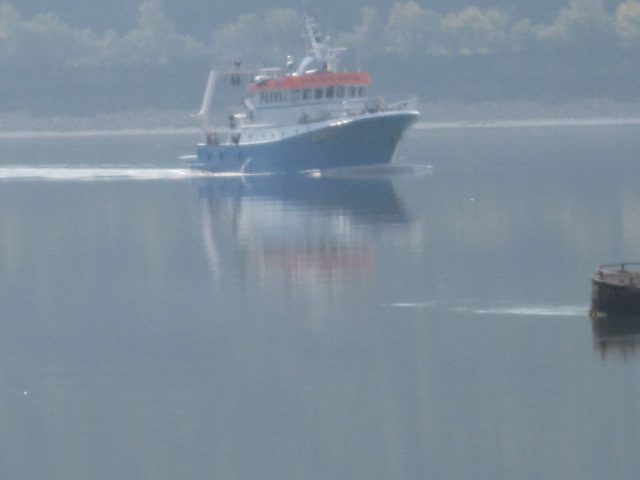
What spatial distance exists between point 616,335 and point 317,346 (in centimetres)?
756

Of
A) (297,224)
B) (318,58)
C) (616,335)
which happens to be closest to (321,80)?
(318,58)

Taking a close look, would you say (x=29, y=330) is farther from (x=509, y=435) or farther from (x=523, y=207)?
(x=523, y=207)

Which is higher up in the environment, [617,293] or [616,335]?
[617,293]

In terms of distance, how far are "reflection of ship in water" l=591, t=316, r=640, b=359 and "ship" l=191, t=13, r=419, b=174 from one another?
57.5 m

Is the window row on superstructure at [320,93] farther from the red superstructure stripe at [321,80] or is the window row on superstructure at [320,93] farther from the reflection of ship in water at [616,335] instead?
the reflection of ship in water at [616,335]

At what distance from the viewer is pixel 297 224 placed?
245 ft

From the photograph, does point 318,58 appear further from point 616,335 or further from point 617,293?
point 616,335

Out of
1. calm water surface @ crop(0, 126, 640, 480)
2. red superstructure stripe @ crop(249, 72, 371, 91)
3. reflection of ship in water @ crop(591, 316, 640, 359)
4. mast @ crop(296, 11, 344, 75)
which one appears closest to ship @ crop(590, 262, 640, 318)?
reflection of ship in water @ crop(591, 316, 640, 359)

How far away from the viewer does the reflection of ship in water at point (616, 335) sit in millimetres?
40625

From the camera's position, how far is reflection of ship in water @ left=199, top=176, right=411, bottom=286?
58188 millimetres

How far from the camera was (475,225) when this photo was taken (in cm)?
7256

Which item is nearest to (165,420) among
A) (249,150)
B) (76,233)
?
(76,233)

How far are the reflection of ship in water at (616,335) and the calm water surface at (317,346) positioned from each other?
117 millimetres

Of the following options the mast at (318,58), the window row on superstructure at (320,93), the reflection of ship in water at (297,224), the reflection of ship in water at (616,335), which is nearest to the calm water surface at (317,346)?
the reflection of ship in water at (616,335)
